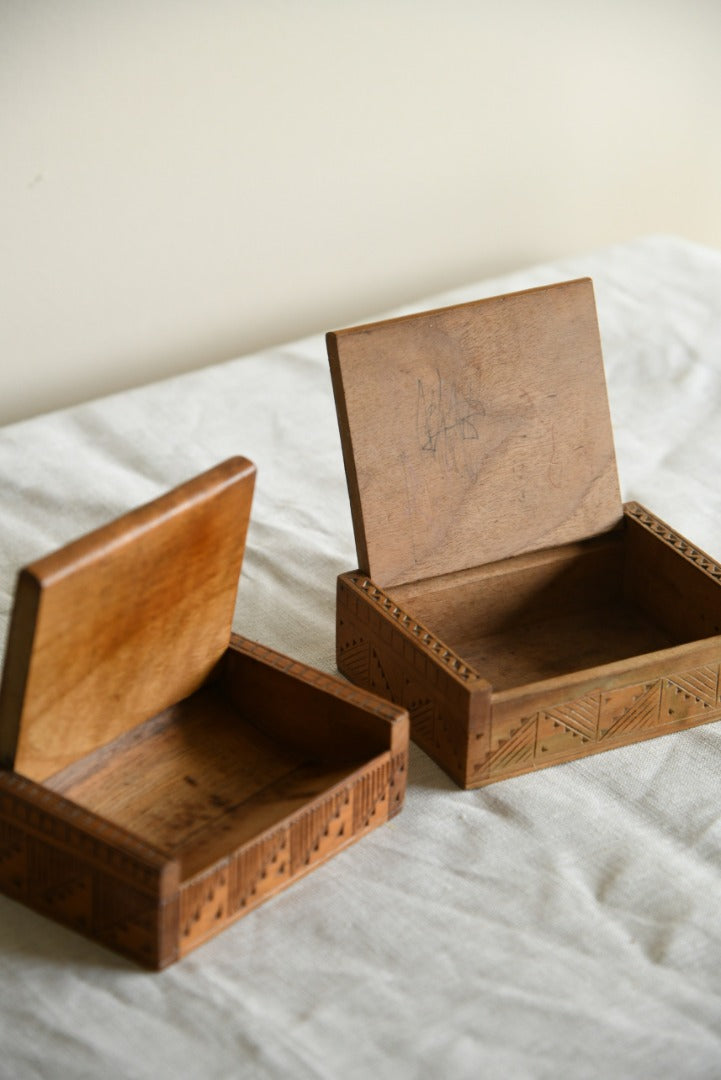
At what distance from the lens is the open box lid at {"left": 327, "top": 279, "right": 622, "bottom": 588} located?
4.29 feet

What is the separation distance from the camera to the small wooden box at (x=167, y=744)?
997 millimetres

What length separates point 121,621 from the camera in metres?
1.08

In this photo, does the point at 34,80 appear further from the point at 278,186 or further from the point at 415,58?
the point at 415,58

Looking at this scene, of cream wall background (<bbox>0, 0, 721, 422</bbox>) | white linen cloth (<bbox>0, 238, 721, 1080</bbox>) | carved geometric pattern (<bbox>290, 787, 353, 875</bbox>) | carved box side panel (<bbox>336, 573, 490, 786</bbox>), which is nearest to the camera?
white linen cloth (<bbox>0, 238, 721, 1080</bbox>)

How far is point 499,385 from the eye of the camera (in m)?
1.39

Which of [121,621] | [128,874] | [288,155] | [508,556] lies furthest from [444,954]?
[288,155]

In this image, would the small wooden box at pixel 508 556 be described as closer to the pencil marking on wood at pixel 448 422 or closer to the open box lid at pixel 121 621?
→ the pencil marking on wood at pixel 448 422

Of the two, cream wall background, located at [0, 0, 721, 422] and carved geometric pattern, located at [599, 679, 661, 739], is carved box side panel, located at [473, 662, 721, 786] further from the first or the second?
cream wall background, located at [0, 0, 721, 422]

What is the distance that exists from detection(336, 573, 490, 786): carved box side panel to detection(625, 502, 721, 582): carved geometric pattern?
312 mm

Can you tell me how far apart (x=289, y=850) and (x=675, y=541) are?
1.86ft

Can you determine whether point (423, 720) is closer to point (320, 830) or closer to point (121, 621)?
point (320, 830)

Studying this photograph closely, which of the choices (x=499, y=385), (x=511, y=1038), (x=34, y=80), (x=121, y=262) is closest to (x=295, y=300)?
(x=121, y=262)

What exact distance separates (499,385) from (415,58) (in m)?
1.08

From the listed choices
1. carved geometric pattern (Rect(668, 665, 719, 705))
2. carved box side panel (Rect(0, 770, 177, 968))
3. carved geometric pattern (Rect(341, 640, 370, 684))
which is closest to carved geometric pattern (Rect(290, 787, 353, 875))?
carved box side panel (Rect(0, 770, 177, 968))
